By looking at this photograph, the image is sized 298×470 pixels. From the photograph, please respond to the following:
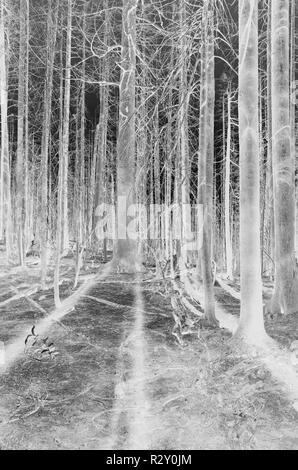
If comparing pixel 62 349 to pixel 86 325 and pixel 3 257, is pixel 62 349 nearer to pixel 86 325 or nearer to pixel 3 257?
pixel 86 325

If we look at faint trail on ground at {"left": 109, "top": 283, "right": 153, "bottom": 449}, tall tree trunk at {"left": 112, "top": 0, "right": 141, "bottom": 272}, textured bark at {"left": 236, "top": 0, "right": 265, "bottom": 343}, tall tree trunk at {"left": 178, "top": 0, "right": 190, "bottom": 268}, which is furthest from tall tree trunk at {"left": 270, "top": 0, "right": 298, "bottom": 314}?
tall tree trunk at {"left": 112, "top": 0, "right": 141, "bottom": 272}

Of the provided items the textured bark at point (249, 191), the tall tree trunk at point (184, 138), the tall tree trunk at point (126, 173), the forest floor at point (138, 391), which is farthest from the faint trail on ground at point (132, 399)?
the tall tree trunk at point (126, 173)

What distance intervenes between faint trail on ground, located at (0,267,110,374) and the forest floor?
96 mm

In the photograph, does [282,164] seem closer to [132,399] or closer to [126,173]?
[132,399]

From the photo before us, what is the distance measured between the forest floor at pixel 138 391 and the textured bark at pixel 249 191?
0.65m

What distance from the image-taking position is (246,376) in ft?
16.5

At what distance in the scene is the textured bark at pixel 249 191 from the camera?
6324mm

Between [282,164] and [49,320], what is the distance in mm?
5481

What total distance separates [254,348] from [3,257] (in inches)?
529

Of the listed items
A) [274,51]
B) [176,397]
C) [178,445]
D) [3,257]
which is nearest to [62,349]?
[176,397]

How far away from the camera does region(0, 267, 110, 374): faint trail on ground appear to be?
5.97 meters

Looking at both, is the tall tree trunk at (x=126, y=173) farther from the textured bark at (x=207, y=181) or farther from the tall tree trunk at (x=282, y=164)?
the tall tree trunk at (x=282, y=164)

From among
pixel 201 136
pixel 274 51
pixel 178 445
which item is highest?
pixel 274 51

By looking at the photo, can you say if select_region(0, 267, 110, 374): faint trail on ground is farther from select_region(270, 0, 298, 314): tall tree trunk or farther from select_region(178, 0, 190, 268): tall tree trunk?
select_region(270, 0, 298, 314): tall tree trunk
